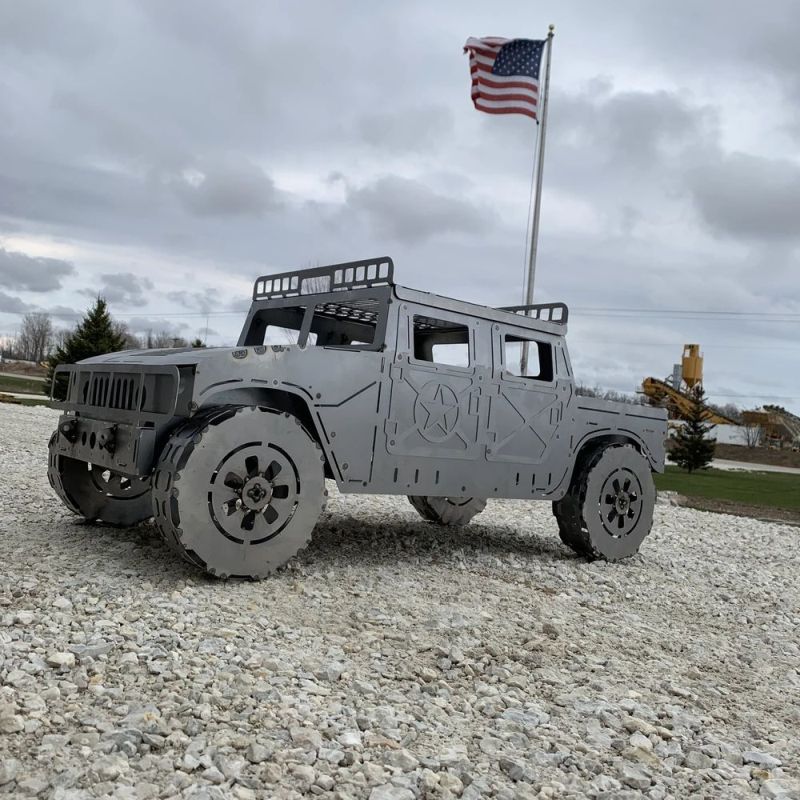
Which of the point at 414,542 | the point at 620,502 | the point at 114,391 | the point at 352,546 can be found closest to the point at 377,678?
the point at 114,391

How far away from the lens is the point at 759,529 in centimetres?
1269

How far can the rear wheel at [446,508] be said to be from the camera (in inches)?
360

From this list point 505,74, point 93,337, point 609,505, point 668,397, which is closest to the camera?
point 609,505

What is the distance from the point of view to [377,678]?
4316 mm

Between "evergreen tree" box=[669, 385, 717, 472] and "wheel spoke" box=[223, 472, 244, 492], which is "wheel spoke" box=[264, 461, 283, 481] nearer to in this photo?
"wheel spoke" box=[223, 472, 244, 492]

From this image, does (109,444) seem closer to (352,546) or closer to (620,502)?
(352,546)

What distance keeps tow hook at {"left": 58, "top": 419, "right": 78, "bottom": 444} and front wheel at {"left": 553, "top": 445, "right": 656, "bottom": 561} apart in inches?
170

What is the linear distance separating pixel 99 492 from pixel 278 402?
219 centimetres

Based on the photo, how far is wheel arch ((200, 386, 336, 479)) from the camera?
18.3 ft

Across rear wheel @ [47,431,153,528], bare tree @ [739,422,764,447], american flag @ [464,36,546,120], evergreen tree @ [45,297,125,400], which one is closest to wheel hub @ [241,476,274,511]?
rear wheel @ [47,431,153,528]

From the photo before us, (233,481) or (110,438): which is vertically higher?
(110,438)

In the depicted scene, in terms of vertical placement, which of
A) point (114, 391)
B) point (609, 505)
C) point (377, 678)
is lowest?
point (377, 678)

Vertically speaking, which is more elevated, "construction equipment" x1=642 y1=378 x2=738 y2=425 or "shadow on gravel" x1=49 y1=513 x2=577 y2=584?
"construction equipment" x1=642 y1=378 x2=738 y2=425

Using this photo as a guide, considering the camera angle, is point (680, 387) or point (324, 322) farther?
point (680, 387)
